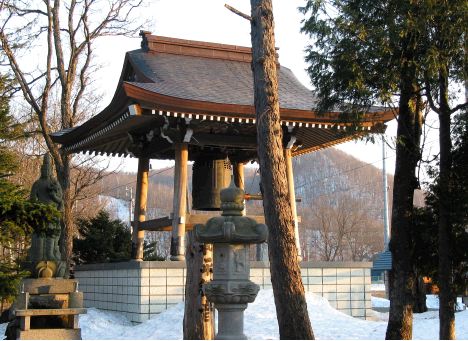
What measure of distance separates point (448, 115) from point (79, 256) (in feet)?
48.6

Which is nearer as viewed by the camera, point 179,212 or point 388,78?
point 388,78

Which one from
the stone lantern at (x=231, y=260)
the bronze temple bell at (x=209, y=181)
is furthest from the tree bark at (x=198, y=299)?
the bronze temple bell at (x=209, y=181)

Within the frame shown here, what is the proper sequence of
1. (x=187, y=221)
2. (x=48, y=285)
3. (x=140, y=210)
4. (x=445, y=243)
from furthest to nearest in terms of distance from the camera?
(x=140, y=210) < (x=187, y=221) < (x=48, y=285) < (x=445, y=243)

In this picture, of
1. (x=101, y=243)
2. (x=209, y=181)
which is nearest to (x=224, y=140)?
(x=209, y=181)

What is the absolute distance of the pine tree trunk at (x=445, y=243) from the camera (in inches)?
377

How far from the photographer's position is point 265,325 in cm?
1289

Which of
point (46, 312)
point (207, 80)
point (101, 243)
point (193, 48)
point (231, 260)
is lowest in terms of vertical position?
point (46, 312)

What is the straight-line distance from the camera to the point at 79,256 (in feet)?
70.8

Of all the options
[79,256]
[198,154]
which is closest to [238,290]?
[198,154]

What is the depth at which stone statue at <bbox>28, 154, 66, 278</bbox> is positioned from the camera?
11266 millimetres

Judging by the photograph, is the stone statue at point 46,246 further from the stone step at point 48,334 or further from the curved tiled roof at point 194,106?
the curved tiled roof at point 194,106

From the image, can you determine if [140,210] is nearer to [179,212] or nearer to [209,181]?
[209,181]

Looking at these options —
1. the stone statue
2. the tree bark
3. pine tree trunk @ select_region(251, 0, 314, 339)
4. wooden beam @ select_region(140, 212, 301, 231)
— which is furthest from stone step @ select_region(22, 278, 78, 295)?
wooden beam @ select_region(140, 212, 301, 231)

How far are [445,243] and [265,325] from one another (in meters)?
4.61
